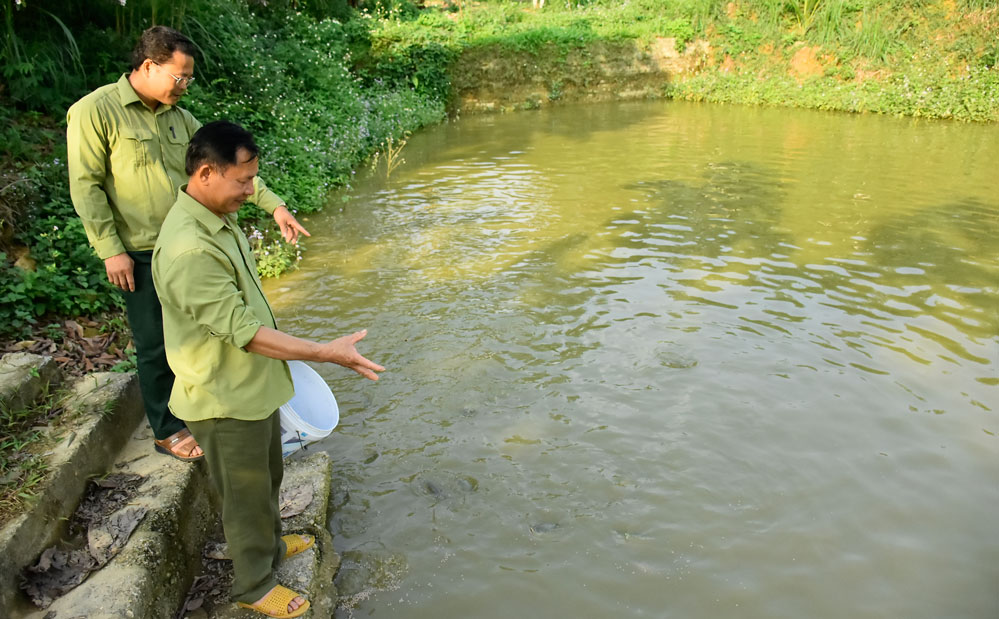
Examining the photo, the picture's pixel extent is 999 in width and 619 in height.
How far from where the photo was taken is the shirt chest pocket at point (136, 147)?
116 inches

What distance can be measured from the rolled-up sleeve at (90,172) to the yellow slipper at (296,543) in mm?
1492

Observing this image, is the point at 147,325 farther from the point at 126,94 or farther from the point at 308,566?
the point at 308,566

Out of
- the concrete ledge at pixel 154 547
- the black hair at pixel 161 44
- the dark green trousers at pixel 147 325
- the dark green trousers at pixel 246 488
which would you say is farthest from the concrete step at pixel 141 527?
the black hair at pixel 161 44

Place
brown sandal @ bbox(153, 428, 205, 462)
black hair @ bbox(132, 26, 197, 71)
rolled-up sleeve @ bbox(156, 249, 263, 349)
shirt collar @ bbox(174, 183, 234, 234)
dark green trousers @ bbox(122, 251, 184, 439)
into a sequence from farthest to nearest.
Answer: brown sandal @ bbox(153, 428, 205, 462), dark green trousers @ bbox(122, 251, 184, 439), black hair @ bbox(132, 26, 197, 71), shirt collar @ bbox(174, 183, 234, 234), rolled-up sleeve @ bbox(156, 249, 263, 349)

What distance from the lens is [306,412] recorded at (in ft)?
11.0

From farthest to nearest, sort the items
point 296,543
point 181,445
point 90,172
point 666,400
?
point 666,400, point 181,445, point 296,543, point 90,172

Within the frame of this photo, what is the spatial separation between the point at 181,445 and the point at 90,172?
133 centimetres

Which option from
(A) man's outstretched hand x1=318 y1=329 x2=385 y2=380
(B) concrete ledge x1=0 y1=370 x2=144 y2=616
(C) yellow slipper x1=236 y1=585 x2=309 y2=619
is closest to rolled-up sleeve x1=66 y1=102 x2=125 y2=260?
(B) concrete ledge x1=0 y1=370 x2=144 y2=616

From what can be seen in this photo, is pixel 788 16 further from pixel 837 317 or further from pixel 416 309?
pixel 416 309

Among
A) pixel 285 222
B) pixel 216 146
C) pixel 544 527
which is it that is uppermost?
pixel 216 146

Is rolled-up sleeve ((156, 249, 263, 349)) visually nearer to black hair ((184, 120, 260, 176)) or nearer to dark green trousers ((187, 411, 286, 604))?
black hair ((184, 120, 260, 176))

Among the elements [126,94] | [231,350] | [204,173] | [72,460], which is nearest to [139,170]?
[126,94]

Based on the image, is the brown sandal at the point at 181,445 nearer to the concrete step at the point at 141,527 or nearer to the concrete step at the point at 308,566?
the concrete step at the point at 141,527

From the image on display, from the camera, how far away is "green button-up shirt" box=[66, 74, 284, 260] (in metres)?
2.89
